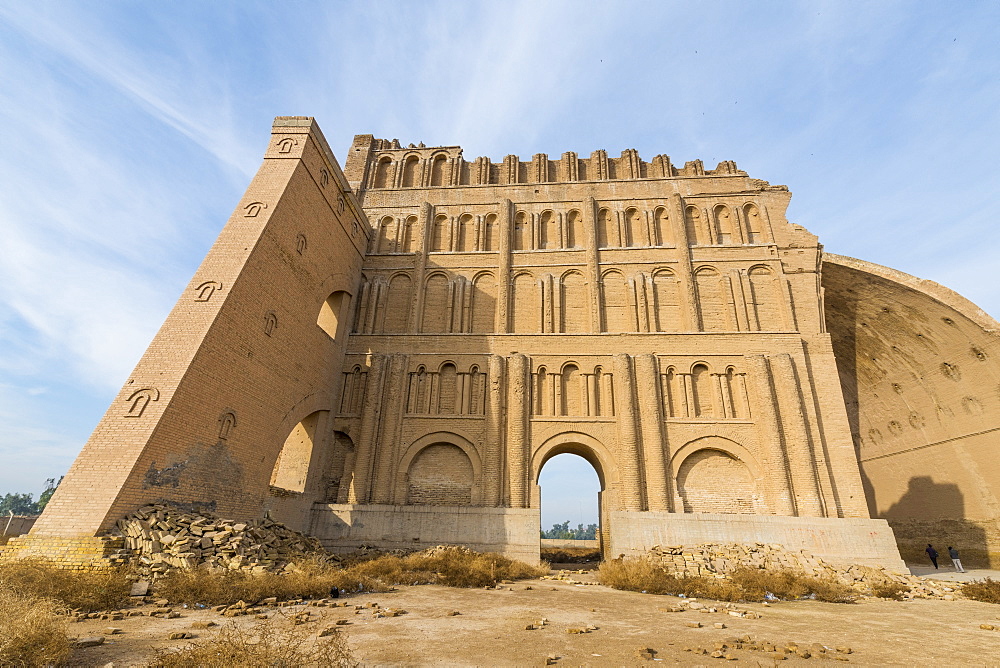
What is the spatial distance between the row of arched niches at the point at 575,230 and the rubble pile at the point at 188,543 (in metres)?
13.3

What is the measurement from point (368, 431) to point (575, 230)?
1183 centimetres

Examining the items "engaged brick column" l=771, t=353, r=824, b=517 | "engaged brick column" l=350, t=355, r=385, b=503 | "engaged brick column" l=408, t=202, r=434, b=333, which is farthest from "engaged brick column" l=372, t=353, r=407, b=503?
"engaged brick column" l=771, t=353, r=824, b=517

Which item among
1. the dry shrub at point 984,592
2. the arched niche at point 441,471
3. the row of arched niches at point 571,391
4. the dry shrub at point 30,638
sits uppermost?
the row of arched niches at point 571,391

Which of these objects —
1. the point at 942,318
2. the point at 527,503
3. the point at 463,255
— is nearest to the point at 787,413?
the point at 942,318

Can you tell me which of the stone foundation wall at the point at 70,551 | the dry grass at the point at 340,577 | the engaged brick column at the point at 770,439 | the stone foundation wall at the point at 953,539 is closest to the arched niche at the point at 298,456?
the dry grass at the point at 340,577

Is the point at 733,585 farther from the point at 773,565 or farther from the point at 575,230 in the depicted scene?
the point at 575,230

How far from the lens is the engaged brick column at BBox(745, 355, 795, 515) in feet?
49.7

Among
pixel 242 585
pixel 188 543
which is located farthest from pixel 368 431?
pixel 242 585

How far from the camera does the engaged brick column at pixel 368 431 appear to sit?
1644 centimetres

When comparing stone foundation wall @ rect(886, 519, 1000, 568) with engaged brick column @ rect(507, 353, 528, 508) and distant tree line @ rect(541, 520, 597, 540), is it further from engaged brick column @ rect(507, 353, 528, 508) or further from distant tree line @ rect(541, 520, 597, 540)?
distant tree line @ rect(541, 520, 597, 540)

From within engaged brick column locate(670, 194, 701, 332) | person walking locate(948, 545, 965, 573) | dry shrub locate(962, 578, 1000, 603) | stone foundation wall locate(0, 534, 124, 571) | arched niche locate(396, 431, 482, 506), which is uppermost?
engaged brick column locate(670, 194, 701, 332)

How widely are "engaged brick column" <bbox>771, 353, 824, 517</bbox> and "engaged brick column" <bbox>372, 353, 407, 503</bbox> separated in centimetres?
1315

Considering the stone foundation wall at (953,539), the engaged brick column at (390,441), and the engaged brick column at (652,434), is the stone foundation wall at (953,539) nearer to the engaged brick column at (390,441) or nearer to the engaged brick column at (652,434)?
the engaged brick column at (652,434)

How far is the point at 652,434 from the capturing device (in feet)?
53.5
